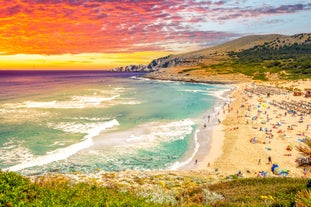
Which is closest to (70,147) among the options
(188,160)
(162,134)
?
(162,134)

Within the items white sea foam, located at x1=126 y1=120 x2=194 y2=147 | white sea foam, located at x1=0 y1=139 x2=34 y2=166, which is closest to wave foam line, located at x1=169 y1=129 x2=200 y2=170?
white sea foam, located at x1=126 y1=120 x2=194 y2=147

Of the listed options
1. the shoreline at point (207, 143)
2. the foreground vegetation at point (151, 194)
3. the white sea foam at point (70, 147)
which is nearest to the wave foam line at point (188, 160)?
the shoreline at point (207, 143)

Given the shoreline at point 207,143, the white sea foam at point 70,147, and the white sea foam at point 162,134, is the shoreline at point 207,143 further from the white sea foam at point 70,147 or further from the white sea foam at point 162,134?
the white sea foam at point 70,147

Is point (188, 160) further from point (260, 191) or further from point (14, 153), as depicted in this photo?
point (14, 153)

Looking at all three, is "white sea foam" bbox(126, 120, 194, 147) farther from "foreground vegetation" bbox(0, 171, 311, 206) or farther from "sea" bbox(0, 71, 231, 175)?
"foreground vegetation" bbox(0, 171, 311, 206)

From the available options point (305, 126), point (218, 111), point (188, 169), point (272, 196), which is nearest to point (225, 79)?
point (218, 111)
